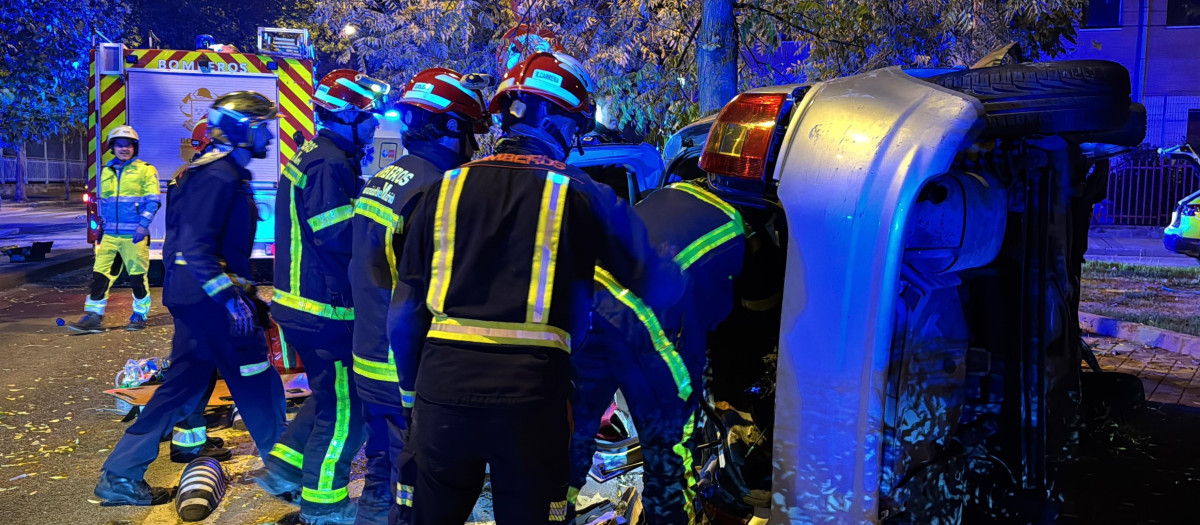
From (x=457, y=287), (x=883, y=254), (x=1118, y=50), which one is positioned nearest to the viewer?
(x=883, y=254)

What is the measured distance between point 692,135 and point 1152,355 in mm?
6928

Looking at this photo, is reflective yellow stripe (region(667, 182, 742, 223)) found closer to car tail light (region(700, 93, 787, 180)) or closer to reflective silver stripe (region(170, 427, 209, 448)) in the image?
car tail light (region(700, 93, 787, 180))

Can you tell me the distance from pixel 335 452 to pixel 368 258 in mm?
1209

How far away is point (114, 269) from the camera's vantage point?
991 centimetres

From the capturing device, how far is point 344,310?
14.0 ft

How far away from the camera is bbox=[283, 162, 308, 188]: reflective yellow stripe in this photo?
425 centimetres

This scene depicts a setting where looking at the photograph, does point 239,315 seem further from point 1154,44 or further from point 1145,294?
point 1154,44

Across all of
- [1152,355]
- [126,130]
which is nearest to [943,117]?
[1152,355]

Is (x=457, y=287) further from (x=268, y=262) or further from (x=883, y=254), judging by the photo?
(x=268, y=262)

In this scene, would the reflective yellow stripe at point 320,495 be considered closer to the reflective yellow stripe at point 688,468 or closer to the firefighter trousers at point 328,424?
the firefighter trousers at point 328,424

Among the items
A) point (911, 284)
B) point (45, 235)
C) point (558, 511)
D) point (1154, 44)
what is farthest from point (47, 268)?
point (1154, 44)

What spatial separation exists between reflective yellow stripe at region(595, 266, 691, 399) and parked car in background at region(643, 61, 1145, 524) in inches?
8.0

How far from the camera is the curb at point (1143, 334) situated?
868cm

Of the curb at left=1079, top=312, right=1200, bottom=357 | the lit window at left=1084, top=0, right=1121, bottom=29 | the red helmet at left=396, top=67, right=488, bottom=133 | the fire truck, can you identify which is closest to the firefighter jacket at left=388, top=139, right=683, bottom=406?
the red helmet at left=396, top=67, right=488, bottom=133
